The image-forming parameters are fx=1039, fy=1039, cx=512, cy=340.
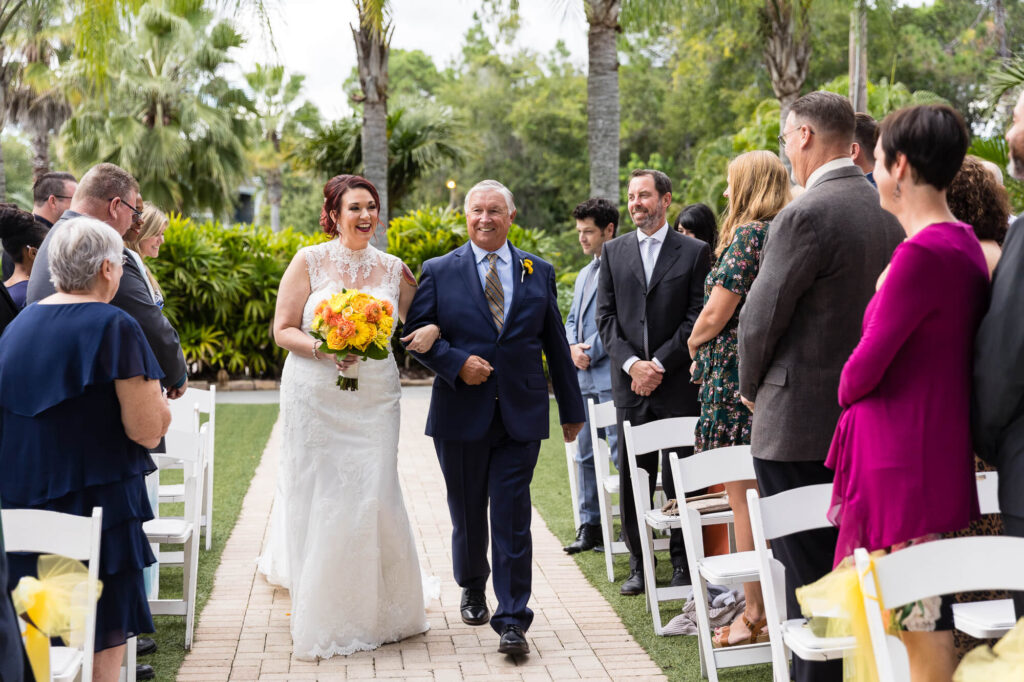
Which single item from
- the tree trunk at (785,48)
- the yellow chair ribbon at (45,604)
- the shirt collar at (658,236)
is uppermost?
the tree trunk at (785,48)

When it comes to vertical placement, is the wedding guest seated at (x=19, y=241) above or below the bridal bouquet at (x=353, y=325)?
above

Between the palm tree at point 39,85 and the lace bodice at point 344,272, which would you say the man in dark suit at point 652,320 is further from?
the palm tree at point 39,85

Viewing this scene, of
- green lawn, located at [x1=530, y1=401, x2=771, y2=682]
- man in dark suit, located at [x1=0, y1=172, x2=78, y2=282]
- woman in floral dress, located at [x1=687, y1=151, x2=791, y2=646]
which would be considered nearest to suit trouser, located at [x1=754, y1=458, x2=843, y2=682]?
woman in floral dress, located at [x1=687, y1=151, x2=791, y2=646]

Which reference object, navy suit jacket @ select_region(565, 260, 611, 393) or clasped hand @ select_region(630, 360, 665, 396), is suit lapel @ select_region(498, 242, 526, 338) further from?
navy suit jacket @ select_region(565, 260, 611, 393)

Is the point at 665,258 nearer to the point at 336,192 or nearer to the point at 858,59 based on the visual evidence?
the point at 336,192

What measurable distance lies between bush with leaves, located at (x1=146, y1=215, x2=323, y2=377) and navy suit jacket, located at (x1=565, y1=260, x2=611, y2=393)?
9659 mm

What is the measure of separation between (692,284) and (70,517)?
13.1 feet

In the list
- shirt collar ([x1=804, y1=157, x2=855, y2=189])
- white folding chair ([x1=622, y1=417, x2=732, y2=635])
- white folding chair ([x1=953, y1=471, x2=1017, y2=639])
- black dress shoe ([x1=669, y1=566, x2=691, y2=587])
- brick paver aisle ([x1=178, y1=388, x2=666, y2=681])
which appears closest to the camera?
white folding chair ([x1=953, y1=471, x2=1017, y2=639])

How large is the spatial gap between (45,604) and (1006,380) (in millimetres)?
2755

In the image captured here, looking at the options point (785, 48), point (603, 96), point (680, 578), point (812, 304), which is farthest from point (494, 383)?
point (785, 48)

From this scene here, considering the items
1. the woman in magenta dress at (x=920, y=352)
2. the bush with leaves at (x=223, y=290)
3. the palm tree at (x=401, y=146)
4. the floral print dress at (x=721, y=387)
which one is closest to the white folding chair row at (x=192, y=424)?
the floral print dress at (x=721, y=387)

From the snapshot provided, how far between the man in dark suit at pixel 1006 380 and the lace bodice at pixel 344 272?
327 cm

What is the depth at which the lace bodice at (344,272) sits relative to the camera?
5559mm

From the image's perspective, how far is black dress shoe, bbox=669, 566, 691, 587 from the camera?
241 inches
